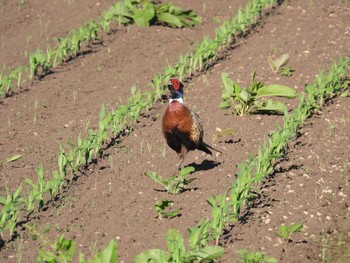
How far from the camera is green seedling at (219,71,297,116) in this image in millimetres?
7402

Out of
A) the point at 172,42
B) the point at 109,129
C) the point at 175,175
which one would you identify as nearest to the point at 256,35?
the point at 172,42

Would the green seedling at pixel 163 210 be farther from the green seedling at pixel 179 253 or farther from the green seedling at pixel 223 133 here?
the green seedling at pixel 223 133

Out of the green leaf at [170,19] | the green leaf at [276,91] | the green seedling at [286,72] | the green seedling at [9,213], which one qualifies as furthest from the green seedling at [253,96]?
the green seedling at [9,213]

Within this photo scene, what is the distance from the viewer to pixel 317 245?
5.30 metres

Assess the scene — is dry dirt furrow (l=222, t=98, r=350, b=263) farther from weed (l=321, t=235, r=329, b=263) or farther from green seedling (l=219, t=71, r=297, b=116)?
green seedling (l=219, t=71, r=297, b=116)

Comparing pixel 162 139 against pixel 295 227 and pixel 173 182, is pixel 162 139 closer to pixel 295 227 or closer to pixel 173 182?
pixel 173 182

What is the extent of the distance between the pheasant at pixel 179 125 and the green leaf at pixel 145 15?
3524 mm

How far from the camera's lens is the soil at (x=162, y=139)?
538cm

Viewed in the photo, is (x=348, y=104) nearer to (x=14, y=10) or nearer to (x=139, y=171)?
(x=139, y=171)

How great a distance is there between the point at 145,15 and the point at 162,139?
2987 mm

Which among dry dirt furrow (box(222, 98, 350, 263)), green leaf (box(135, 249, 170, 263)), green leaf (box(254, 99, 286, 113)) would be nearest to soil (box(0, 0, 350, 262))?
dry dirt furrow (box(222, 98, 350, 263))

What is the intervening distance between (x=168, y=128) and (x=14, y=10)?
5.07 m

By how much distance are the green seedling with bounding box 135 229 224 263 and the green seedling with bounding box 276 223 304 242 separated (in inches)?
26.6

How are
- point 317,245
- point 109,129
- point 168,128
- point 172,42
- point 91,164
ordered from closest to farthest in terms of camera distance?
point 317,245 < point 168,128 < point 91,164 < point 109,129 < point 172,42
